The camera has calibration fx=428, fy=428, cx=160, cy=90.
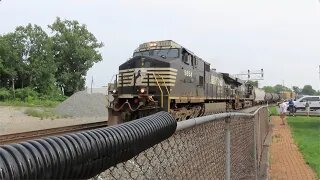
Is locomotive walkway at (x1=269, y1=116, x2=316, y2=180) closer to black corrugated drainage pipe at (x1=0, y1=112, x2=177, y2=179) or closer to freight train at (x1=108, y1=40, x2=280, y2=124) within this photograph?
freight train at (x1=108, y1=40, x2=280, y2=124)

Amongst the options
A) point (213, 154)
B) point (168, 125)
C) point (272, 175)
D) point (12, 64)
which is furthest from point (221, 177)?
point (12, 64)

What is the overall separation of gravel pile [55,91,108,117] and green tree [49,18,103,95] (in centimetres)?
3512

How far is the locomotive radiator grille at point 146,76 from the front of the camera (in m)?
17.6

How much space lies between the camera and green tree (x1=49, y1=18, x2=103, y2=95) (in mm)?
82000

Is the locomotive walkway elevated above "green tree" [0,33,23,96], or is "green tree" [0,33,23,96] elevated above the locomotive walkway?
"green tree" [0,33,23,96]

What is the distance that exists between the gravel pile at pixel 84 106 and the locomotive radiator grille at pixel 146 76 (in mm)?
24031

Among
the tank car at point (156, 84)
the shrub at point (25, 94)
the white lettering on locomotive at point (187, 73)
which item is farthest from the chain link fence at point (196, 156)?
the shrub at point (25, 94)

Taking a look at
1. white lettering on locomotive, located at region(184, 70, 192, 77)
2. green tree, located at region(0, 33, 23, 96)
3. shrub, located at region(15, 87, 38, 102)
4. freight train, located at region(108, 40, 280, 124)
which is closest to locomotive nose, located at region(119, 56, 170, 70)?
freight train, located at region(108, 40, 280, 124)

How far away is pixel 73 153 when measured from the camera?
1.55 meters

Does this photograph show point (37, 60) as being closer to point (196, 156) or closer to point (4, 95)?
point (4, 95)

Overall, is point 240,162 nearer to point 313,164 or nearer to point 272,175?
point 272,175

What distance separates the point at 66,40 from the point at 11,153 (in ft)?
275

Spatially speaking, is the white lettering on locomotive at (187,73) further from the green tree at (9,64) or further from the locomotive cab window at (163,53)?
the green tree at (9,64)

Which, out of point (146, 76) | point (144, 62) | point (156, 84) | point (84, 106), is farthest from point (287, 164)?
point (84, 106)
